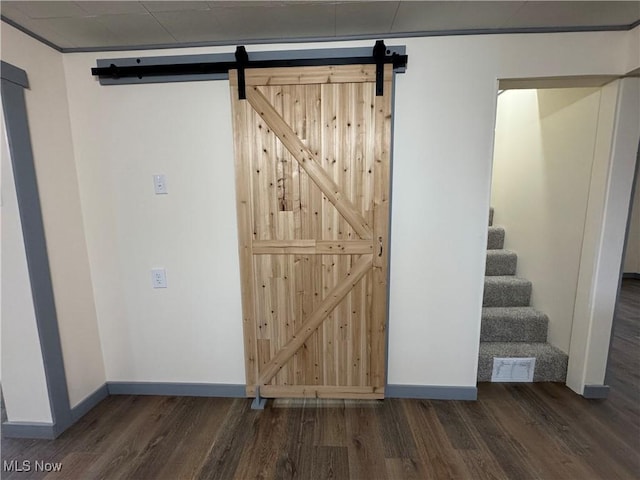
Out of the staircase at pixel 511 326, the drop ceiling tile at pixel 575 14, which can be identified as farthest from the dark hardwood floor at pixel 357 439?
the drop ceiling tile at pixel 575 14

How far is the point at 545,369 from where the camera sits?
7.14 ft

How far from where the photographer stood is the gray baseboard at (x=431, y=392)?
201cm

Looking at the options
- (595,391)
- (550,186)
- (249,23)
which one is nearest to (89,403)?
(249,23)

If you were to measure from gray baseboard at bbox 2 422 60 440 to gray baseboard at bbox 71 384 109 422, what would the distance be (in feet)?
0.40

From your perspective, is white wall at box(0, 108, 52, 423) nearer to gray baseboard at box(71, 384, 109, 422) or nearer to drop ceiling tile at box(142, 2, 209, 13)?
gray baseboard at box(71, 384, 109, 422)

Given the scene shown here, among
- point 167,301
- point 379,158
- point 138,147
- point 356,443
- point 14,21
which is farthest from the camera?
point 167,301

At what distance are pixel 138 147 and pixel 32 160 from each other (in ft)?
1.75

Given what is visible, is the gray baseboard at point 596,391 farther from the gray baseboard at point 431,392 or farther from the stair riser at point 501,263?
the stair riser at point 501,263

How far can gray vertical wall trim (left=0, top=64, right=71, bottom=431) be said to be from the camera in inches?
60.6

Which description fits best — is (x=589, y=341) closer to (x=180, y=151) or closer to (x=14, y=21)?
(x=180, y=151)

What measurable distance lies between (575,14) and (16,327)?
3579 mm

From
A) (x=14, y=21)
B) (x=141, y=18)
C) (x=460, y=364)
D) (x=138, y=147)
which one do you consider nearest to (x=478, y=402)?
(x=460, y=364)

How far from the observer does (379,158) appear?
1.78 metres

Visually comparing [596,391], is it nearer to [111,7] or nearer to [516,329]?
[516,329]
